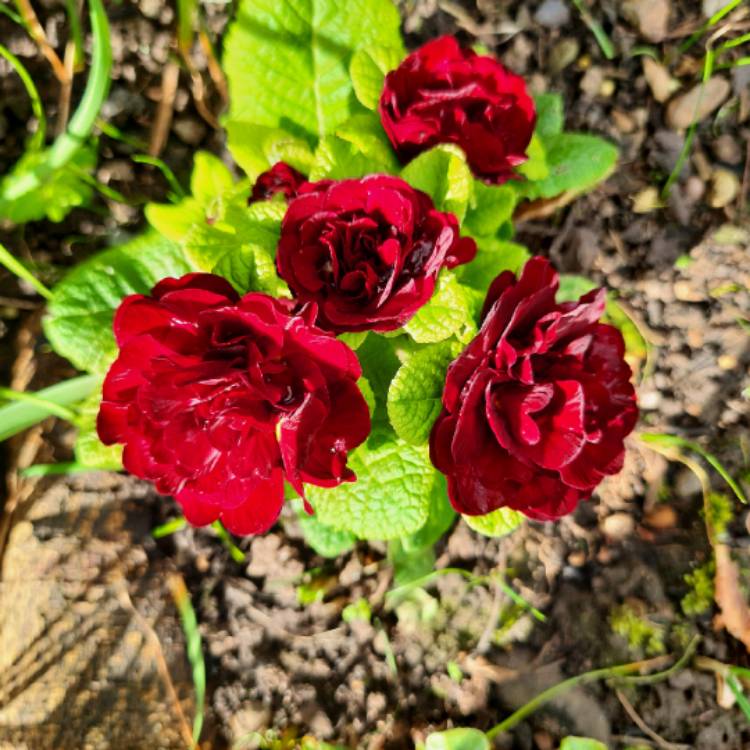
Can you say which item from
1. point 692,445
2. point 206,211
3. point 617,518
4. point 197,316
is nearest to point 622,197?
point 692,445

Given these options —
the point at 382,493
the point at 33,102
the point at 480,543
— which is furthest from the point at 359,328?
the point at 33,102

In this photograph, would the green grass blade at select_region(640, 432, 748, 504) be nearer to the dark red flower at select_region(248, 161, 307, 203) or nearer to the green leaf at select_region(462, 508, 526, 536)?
the green leaf at select_region(462, 508, 526, 536)

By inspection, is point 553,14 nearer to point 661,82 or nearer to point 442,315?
point 661,82

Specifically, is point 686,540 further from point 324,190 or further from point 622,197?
point 324,190

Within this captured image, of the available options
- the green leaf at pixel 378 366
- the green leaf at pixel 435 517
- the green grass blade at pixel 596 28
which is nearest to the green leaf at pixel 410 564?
→ the green leaf at pixel 435 517

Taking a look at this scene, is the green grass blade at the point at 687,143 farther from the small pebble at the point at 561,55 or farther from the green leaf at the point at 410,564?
the green leaf at the point at 410,564
